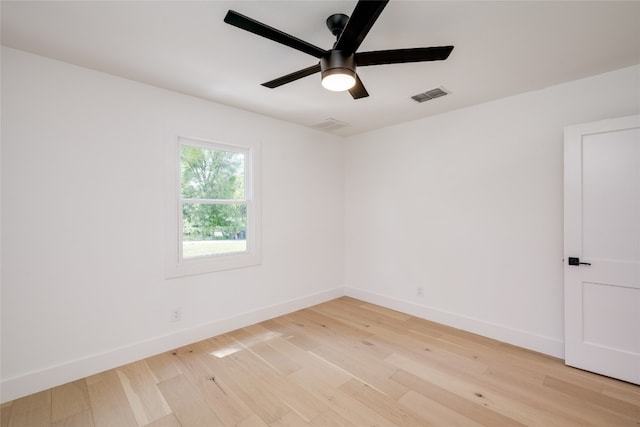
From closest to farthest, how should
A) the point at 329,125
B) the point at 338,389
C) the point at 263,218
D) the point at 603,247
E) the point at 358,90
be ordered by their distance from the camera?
the point at 358,90, the point at 338,389, the point at 603,247, the point at 263,218, the point at 329,125

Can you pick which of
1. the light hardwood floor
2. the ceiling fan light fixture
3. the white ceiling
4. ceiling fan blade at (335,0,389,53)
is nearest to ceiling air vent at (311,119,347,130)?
the white ceiling

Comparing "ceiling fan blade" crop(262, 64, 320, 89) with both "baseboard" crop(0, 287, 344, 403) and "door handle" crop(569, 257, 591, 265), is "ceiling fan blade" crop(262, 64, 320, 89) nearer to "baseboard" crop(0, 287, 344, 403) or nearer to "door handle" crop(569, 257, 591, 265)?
"baseboard" crop(0, 287, 344, 403)

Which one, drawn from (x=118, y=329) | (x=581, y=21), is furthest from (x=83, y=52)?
(x=581, y=21)

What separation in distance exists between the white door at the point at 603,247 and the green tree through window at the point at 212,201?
3.27 meters

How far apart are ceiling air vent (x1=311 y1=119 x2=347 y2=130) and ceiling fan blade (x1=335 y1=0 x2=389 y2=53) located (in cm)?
213

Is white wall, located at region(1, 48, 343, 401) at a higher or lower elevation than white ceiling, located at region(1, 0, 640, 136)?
lower

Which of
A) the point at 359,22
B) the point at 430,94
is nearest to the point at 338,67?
the point at 359,22

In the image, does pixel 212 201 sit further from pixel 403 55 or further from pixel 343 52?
pixel 403 55

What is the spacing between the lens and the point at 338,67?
66.6 inches

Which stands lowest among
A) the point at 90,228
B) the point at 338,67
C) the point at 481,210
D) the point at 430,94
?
the point at 90,228

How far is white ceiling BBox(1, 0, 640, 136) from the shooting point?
1.71m

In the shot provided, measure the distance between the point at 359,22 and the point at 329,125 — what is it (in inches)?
101

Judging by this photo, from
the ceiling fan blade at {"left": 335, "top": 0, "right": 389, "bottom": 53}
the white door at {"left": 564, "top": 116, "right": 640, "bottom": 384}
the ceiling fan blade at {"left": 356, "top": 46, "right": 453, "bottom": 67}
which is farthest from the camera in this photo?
the white door at {"left": 564, "top": 116, "right": 640, "bottom": 384}

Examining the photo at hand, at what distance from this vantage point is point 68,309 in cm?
234
